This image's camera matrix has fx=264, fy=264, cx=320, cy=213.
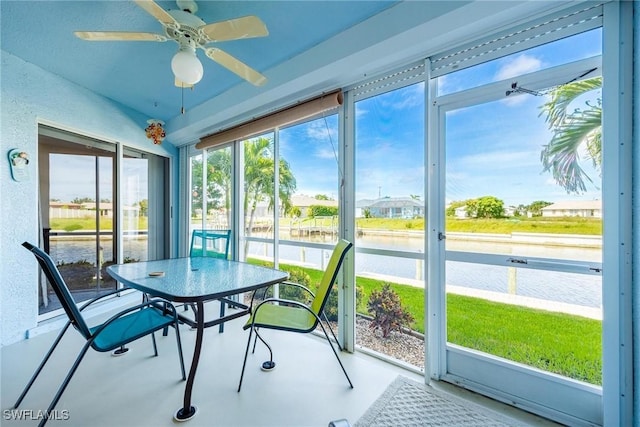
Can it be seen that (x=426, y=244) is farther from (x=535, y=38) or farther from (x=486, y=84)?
(x=535, y=38)

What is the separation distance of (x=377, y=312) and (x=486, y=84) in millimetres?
1938

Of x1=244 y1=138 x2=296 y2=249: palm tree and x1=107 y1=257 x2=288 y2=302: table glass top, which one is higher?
x1=244 y1=138 x2=296 y2=249: palm tree

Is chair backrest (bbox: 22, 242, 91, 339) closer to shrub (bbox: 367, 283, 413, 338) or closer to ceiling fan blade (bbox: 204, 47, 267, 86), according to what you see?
ceiling fan blade (bbox: 204, 47, 267, 86)

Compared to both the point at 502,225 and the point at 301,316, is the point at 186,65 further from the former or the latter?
the point at 502,225

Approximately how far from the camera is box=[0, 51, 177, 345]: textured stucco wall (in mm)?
2332

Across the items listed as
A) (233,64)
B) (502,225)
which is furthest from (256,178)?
(502,225)

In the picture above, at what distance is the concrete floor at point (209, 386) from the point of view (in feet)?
5.11

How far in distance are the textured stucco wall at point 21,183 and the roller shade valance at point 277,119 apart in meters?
1.51

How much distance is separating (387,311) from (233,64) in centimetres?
225

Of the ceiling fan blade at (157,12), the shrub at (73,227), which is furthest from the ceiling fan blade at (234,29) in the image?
the shrub at (73,227)

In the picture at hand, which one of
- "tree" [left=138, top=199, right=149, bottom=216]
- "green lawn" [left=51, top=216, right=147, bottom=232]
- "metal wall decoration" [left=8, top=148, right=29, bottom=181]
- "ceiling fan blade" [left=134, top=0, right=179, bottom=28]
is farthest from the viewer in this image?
"tree" [left=138, top=199, right=149, bottom=216]

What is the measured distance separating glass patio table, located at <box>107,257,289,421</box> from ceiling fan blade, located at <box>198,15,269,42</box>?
1.50 metres

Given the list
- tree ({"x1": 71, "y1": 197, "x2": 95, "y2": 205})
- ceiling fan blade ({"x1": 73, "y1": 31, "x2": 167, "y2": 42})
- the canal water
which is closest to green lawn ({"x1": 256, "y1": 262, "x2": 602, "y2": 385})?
the canal water

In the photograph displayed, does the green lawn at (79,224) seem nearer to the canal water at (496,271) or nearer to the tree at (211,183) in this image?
the tree at (211,183)
